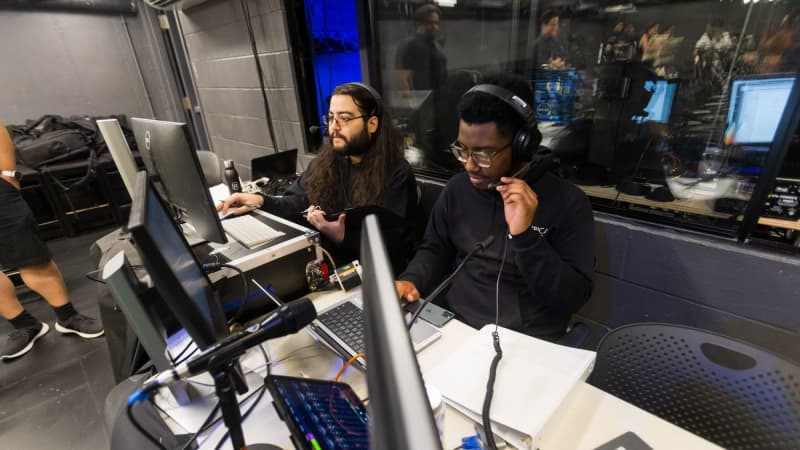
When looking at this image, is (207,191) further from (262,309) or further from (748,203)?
(748,203)

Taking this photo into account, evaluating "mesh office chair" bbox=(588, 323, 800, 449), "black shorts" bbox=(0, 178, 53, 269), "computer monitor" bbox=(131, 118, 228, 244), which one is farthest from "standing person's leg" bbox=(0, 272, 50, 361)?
"mesh office chair" bbox=(588, 323, 800, 449)

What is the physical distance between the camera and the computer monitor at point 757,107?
3.48ft

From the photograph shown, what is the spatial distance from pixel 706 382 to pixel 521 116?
0.74 metres

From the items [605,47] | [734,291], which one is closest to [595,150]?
[605,47]

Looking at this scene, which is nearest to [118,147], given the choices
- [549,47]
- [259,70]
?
[259,70]

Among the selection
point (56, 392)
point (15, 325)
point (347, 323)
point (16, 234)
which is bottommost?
point (56, 392)

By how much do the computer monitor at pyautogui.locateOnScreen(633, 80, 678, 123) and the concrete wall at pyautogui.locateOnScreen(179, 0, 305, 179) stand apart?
7.15 feet

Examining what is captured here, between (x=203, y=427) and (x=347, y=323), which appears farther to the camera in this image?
(x=347, y=323)

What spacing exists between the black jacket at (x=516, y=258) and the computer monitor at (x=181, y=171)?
0.64 m

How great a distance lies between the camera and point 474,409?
67cm

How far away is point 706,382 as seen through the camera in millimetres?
750

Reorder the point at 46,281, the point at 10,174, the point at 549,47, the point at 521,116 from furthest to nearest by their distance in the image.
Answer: the point at 46,281
the point at 10,174
the point at 549,47
the point at 521,116

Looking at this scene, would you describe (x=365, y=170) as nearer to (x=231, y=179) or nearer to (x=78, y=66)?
(x=231, y=179)

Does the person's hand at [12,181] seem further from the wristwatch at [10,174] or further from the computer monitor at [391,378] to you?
the computer monitor at [391,378]
